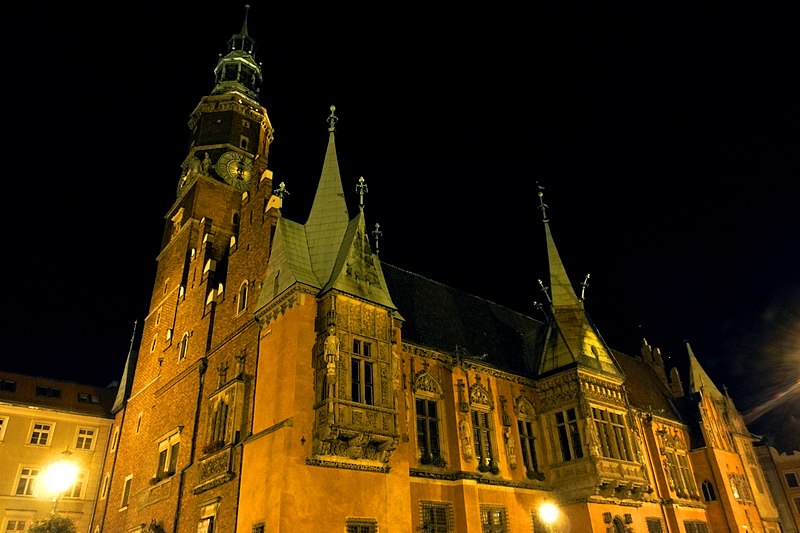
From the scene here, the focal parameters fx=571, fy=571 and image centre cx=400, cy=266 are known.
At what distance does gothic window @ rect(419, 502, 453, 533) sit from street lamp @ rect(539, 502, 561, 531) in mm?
4047

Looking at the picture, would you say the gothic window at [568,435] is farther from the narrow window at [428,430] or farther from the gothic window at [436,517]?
the gothic window at [436,517]

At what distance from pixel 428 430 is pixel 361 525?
543 cm

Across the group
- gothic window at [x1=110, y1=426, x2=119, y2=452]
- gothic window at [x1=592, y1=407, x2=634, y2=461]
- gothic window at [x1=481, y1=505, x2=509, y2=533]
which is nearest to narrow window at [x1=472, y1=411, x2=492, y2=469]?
gothic window at [x1=481, y1=505, x2=509, y2=533]

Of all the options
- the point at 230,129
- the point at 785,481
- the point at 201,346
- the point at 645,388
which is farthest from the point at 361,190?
the point at 785,481

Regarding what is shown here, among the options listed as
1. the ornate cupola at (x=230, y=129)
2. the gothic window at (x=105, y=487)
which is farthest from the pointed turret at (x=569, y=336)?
the gothic window at (x=105, y=487)

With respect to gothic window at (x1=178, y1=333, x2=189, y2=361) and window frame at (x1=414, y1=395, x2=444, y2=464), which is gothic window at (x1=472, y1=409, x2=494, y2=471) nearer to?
window frame at (x1=414, y1=395, x2=444, y2=464)

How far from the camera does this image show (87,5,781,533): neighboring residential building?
1792 cm

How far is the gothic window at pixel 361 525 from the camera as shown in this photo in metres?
16.9

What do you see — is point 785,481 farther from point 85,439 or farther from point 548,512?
point 85,439

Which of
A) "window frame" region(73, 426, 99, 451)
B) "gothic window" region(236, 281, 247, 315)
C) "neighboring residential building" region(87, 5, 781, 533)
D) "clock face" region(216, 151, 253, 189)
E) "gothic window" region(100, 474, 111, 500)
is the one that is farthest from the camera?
"window frame" region(73, 426, 99, 451)

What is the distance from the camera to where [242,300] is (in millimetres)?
23172

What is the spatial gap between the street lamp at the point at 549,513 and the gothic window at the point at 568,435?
8.46ft

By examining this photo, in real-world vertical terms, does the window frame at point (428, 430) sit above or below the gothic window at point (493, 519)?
above

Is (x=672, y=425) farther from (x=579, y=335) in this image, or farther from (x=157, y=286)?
(x=157, y=286)
